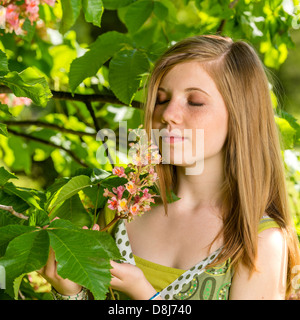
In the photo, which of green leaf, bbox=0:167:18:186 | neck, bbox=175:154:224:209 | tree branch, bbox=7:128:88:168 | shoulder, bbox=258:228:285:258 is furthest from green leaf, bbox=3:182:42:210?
tree branch, bbox=7:128:88:168

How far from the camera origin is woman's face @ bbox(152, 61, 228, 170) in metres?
1.02

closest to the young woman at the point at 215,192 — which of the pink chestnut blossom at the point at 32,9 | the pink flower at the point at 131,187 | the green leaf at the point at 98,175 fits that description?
the green leaf at the point at 98,175

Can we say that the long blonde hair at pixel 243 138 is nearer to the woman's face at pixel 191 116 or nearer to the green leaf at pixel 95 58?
the woman's face at pixel 191 116

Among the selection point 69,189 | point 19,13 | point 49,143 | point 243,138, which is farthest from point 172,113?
point 49,143

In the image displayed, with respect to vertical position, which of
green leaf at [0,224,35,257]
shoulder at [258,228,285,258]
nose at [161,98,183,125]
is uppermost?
nose at [161,98,183,125]

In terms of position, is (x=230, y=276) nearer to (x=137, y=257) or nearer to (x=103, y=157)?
(x=137, y=257)

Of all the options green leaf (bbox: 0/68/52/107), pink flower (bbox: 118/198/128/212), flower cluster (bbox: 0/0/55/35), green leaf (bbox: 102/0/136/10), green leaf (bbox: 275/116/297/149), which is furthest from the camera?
green leaf (bbox: 102/0/136/10)

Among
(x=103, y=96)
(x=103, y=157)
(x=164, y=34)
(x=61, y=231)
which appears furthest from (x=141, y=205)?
(x=164, y=34)

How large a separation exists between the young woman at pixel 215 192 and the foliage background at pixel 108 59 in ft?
0.65

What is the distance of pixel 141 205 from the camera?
33.3 inches

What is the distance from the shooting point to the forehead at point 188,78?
1052 mm

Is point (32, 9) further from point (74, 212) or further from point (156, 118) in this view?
point (74, 212)

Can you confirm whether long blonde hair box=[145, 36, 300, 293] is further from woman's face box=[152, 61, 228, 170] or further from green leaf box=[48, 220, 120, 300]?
green leaf box=[48, 220, 120, 300]

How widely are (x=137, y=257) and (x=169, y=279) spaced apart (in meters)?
0.10
